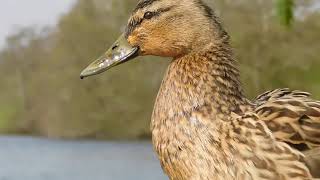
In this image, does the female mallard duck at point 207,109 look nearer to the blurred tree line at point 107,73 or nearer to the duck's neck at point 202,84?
the duck's neck at point 202,84

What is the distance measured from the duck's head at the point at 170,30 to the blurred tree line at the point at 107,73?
6.32m

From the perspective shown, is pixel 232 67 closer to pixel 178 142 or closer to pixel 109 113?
pixel 178 142

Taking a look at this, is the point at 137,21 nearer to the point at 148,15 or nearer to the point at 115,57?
the point at 148,15

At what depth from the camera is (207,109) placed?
8.49 ft

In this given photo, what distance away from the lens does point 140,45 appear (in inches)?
109

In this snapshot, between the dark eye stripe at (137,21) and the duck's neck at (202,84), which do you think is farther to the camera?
the dark eye stripe at (137,21)

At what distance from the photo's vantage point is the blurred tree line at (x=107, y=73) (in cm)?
1163

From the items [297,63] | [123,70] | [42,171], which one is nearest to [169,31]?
[297,63]

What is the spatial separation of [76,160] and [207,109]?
21818 mm

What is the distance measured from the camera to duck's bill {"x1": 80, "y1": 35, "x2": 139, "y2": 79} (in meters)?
2.79

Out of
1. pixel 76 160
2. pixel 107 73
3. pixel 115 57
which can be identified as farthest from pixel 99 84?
pixel 115 57

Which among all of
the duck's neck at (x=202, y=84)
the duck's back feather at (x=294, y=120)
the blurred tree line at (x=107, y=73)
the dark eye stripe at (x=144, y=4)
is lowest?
the blurred tree line at (x=107, y=73)

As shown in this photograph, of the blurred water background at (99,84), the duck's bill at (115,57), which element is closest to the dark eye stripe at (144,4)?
the duck's bill at (115,57)

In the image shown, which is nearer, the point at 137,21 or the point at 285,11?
the point at 285,11
